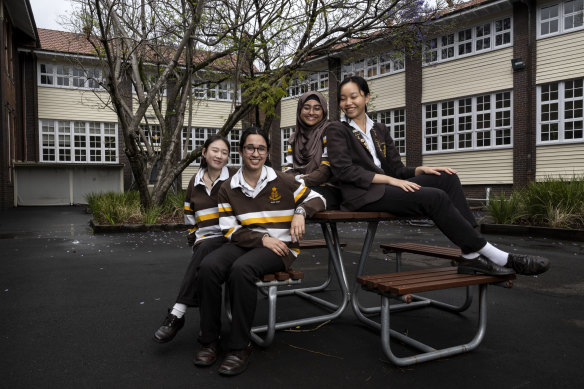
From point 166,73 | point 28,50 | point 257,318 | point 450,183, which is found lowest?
point 257,318

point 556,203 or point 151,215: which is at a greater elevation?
point 556,203

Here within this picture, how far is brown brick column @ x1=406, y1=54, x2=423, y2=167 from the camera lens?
69.1 feet

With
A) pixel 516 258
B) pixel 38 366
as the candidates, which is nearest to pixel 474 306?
pixel 516 258

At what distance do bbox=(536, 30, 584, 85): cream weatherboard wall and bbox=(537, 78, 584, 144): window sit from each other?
12.7 inches

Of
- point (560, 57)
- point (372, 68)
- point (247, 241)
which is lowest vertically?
point (247, 241)

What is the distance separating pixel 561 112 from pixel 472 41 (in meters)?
4.88

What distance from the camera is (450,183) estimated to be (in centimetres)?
339

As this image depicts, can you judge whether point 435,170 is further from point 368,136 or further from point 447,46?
point 447,46

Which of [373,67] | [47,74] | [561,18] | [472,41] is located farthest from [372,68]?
[47,74]

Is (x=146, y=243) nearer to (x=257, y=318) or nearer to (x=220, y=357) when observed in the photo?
(x=257, y=318)

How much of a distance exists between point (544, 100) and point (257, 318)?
689 inches

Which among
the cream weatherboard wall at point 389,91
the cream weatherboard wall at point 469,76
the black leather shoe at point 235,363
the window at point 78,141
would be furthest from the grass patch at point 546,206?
the window at point 78,141

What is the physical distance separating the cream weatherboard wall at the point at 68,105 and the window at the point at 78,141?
1.07ft

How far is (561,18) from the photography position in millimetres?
16859
